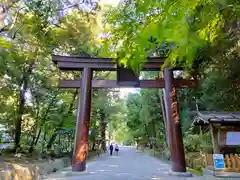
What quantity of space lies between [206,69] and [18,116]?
31.2 ft

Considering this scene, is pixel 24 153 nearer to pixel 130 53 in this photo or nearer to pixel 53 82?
pixel 53 82

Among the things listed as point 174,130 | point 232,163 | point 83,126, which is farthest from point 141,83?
point 232,163

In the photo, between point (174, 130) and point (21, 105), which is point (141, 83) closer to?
point (174, 130)

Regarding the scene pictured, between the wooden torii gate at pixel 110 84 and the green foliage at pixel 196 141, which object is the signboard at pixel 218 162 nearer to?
the wooden torii gate at pixel 110 84

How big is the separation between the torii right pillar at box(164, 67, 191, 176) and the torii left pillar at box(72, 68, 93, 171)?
10.3 ft

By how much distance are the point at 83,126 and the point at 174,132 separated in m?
3.45

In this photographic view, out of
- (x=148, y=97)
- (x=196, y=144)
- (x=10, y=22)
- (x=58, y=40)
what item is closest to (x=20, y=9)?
(x=10, y=22)

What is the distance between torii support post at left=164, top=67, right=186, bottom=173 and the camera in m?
7.70

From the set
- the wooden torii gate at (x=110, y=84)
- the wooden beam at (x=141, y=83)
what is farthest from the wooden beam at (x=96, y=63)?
the wooden beam at (x=141, y=83)

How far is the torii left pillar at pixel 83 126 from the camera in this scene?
25.3 feet

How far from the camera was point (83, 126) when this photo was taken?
8.06 m

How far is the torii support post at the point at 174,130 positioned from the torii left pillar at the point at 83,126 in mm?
3148

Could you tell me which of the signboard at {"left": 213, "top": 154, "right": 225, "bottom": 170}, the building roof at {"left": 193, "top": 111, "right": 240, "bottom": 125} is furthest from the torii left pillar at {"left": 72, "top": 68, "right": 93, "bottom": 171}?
the signboard at {"left": 213, "top": 154, "right": 225, "bottom": 170}

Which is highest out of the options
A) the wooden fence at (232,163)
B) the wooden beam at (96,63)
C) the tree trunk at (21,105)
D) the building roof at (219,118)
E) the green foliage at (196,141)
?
the wooden beam at (96,63)
